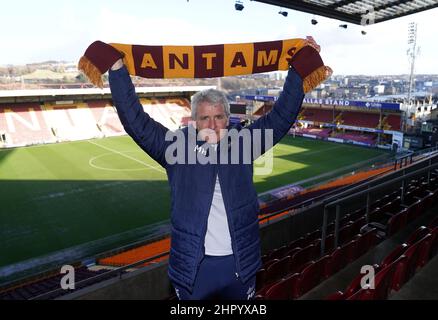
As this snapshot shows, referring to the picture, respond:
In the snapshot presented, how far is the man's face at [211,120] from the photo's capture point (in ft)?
6.26

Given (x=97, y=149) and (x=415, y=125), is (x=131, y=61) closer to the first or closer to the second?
(x=97, y=149)

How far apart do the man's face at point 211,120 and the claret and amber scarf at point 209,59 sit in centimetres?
79

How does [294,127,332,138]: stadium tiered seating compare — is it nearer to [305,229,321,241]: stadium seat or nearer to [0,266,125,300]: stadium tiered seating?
[305,229,321,241]: stadium seat

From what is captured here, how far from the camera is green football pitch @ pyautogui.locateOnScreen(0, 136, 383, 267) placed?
12.2 metres

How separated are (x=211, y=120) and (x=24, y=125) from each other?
3329 centimetres

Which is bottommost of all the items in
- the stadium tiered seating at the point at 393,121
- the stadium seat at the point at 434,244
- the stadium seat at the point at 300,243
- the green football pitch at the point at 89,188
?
the green football pitch at the point at 89,188

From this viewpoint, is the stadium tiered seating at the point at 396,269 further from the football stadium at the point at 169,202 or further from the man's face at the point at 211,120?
the man's face at the point at 211,120

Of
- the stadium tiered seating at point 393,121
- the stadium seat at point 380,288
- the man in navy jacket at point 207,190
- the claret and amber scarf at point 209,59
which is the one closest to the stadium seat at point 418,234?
the stadium seat at point 380,288

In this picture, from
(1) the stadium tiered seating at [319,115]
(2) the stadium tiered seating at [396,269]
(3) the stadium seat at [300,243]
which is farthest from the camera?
(1) the stadium tiered seating at [319,115]

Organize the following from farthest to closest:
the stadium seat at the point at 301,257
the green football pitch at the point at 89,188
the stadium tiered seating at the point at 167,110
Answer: the stadium tiered seating at the point at 167,110 → the green football pitch at the point at 89,188 → the stadium seat at the point at 301,257

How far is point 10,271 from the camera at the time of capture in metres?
9.93

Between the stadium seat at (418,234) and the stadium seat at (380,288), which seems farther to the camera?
the stadium seat at (418,234)

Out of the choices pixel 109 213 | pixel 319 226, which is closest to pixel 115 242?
pixel 109 213

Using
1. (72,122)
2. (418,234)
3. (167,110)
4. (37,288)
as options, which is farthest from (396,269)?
(167,110)
